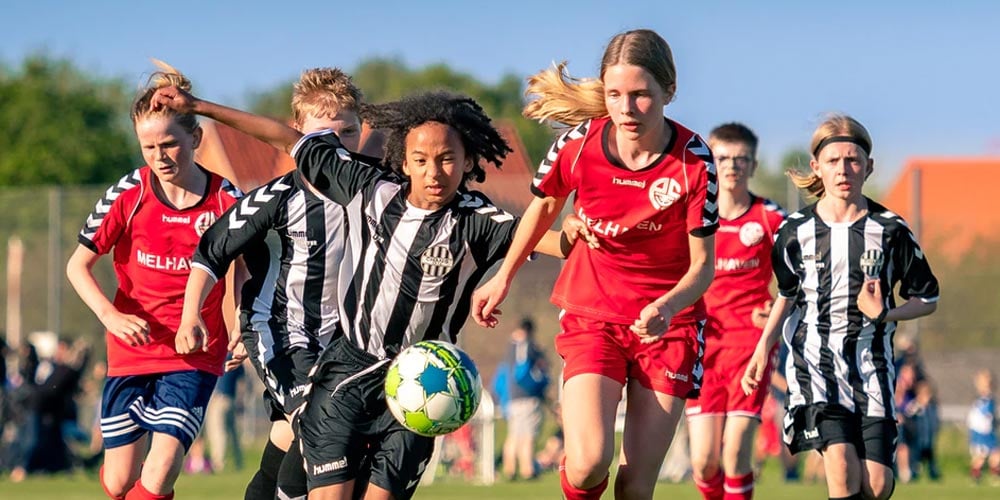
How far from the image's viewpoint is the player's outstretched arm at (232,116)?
605cm

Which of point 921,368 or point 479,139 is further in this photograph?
point 921,368

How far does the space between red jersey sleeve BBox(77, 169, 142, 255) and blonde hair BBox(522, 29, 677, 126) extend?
199 centimetres

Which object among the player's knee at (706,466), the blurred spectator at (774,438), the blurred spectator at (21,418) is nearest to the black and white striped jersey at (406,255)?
the player's knee at (706,466)

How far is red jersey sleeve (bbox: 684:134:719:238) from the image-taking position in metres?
6.05

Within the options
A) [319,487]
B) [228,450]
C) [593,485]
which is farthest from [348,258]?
[228,450]

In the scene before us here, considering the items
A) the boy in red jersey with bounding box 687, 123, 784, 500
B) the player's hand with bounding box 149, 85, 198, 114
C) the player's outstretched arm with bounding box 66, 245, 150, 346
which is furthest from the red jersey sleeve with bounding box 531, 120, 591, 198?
the boy in red jersey with bounding box 687, 123, 784, 500

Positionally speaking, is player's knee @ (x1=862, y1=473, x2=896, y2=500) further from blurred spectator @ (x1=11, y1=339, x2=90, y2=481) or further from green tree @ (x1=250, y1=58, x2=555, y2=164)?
green tree @ (x1=250, y1=58, x2=555, y2=164)

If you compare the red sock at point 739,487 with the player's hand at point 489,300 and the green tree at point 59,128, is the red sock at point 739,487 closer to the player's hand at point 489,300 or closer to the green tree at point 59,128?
the player's hand at point 489,300

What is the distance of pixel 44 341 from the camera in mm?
20500

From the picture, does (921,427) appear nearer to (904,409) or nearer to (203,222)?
(904,409)

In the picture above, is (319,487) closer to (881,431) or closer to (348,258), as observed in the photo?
(348,258)

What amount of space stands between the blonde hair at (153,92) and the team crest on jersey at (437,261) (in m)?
1.50

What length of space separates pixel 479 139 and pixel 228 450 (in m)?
15.3

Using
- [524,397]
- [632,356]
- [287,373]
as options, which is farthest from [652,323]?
[524,397]
